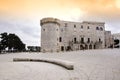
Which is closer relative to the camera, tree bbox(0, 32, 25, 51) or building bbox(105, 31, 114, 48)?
tree bbox(0, 32, 25, 51)

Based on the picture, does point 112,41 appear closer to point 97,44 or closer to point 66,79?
point 97,44

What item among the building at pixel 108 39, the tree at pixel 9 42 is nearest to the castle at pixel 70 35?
the building at pixel 108 39

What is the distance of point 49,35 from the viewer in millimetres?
62344

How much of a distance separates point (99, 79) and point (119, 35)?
8102cm

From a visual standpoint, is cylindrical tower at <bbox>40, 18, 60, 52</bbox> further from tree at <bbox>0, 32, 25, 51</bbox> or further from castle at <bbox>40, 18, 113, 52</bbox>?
tree at <bbox>0, 32, 25, 51</bbox>

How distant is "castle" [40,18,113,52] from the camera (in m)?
62.8

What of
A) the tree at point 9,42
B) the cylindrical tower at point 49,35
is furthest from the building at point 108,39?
the tree at point 9,42

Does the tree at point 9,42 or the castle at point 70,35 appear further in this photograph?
the tree at point 9,42

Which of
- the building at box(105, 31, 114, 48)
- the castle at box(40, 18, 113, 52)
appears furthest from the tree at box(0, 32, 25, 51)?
the building at box(105, 31, 114, 48)

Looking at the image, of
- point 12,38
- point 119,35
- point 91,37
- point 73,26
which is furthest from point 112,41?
point 12,38

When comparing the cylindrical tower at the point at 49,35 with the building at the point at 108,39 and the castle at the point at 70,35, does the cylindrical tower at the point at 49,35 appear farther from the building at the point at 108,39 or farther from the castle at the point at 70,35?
the building at the point at 108,39

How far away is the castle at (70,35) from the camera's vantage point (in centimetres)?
6281

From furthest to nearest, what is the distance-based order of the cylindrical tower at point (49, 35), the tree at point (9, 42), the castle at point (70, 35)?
1. the tree at point (9, 42)
2. the castle at point (70, 35)
3. the cylindrical tower at point (49, 35)

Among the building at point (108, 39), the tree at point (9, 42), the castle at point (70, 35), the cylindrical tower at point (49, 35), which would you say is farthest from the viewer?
the building at point (108, 39)
